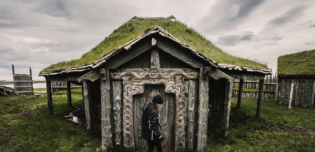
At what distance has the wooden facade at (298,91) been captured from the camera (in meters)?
10.7

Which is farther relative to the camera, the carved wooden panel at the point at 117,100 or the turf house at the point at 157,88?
the carved wooden panel at the point at 117,100

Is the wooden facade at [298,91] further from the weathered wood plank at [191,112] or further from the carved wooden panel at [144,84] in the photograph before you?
the carved wooden panel at [144,84]

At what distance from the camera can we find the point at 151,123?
3.57 m

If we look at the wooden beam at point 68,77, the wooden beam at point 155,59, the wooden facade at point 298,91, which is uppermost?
the wooden beam at point 155,59

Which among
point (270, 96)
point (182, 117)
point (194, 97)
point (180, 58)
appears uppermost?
point (180, 58)

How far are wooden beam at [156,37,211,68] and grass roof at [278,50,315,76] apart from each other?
12160mm

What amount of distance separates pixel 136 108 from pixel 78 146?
2650 millimetres

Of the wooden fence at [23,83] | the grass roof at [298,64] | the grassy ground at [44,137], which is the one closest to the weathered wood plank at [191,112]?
the grassy ground at [44,137]

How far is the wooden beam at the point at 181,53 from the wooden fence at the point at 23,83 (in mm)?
20125

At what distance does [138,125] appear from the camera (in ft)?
14.9

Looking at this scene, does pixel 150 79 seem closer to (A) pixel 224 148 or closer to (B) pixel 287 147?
(A) pixel 224 148

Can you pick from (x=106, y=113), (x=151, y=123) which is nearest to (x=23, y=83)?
(x=106, y=113)

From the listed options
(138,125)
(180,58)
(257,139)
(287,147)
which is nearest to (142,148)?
(138,125)

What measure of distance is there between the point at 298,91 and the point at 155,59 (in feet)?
45.0
